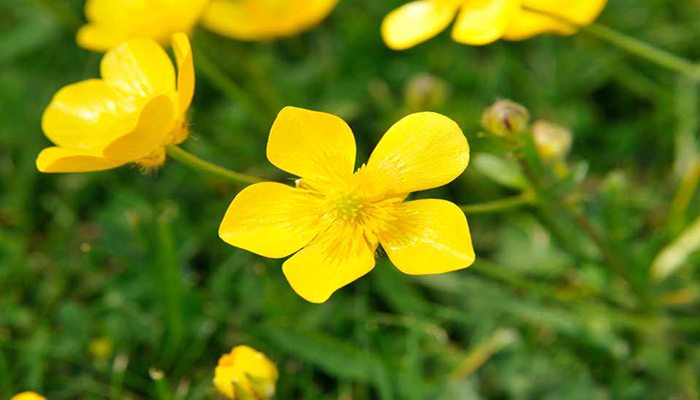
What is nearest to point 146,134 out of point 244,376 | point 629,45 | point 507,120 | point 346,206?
point 346,206

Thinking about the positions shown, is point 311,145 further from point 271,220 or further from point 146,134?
point 146,134

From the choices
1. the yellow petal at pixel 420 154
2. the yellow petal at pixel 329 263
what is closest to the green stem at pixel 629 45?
the yellow petal at pixel 420 154

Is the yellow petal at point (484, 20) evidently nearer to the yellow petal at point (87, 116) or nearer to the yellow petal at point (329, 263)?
the yellow petal at point (329, 263)

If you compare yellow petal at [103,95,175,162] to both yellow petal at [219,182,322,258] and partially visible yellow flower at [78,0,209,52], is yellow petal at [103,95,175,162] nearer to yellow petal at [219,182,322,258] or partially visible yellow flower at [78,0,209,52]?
yellow petal at [219,182,322,258]

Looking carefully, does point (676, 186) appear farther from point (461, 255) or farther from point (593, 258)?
point (461, 255)

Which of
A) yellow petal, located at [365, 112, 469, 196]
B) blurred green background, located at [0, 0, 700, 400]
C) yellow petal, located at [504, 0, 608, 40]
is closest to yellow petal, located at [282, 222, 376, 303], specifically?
yellow petal, located at [365, 112, 469, 196]

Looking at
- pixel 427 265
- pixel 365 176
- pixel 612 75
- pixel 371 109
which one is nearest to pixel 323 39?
pixel 371 109
